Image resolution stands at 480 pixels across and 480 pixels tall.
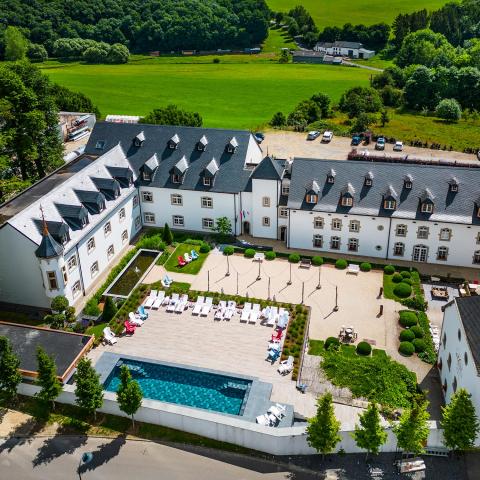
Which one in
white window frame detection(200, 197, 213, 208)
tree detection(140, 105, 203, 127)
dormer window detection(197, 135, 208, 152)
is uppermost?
dormer window detection(197, 135, 208, 152)

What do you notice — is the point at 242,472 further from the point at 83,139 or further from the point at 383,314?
the point at 83,139

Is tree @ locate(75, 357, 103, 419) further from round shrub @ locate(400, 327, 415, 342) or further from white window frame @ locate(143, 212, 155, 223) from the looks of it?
white window frame @ locate(143, 212, 155, 223)

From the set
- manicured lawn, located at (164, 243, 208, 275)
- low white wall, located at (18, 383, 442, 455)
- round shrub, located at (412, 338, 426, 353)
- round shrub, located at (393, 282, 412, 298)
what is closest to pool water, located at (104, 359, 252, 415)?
low white wall, located at (18, 383, 442, 455)

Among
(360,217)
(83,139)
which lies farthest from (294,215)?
(83,139)

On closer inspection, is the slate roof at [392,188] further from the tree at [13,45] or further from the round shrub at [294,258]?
the tree at [13,45]

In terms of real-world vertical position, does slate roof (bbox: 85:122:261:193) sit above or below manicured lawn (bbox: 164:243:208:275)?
above

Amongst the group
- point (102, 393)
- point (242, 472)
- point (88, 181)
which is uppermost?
point (88, 181)
